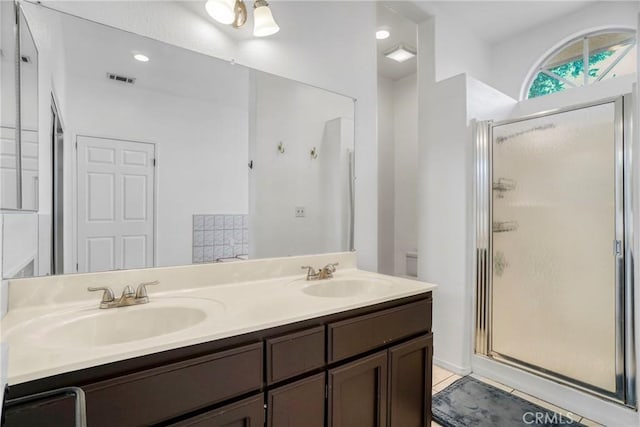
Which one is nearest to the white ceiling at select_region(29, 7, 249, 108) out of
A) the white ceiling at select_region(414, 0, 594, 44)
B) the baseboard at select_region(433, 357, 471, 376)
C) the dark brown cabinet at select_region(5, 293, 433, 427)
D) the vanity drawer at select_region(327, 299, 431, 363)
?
the dark brown cabinet at select_region(5, 293, 433, 427)

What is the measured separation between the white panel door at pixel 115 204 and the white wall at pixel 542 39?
10.7 ft

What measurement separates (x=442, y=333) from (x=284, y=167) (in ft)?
5.85

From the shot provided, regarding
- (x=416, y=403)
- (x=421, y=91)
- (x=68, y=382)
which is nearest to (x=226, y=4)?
(x=68, y=382)

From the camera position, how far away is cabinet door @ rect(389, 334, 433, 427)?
1457 millimetres

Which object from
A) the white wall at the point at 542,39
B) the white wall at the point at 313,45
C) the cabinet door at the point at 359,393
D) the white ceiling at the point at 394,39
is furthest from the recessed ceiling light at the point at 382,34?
the cabinet door at the point at 359,393

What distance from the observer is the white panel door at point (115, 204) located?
128 centimetres

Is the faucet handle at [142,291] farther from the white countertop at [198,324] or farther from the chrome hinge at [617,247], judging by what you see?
the chrome hinge at [617,247]

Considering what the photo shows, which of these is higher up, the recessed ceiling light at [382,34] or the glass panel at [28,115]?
the recessed ceiling light at [382,34]

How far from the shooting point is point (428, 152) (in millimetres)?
2637

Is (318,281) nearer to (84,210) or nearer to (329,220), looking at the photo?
(329,220)

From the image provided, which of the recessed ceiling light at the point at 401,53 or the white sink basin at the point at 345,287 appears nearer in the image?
the white sink basin at the point at 345,287

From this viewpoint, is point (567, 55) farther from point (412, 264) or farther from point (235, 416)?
point (235, 416)

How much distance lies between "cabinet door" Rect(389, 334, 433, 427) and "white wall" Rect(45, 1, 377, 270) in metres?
0.75

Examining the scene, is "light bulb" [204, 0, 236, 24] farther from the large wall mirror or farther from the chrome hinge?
the chrome hinge
